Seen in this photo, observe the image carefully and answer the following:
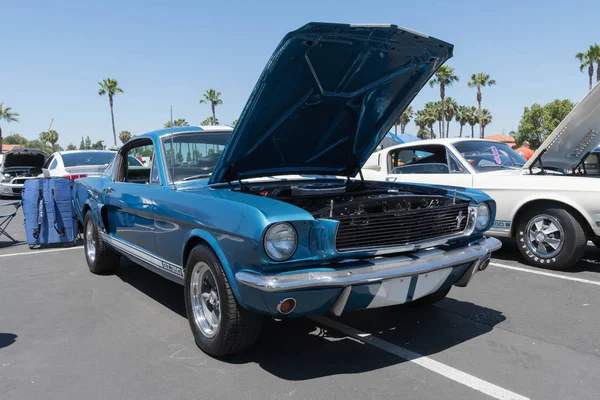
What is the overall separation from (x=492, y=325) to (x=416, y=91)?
2006 mm

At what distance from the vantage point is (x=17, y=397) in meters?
2.73

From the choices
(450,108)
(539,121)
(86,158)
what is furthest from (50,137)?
(86,158)

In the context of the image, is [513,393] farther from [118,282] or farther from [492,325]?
[118,282]

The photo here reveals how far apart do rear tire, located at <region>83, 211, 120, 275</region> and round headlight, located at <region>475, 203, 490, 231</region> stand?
3732mm

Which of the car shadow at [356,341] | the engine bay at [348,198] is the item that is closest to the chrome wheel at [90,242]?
the car shadow at [356,341]

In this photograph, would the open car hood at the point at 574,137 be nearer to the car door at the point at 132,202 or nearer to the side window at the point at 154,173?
the side window at the point at 154,173

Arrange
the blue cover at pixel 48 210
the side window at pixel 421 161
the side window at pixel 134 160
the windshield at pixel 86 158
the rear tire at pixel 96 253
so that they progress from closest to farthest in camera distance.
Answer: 1. the side window at pixel 134 160
2. the rear tire at pixel 96 253
3. the side window at pixel 421 161
4. the blue cover at pixel 48 210
5. the windshield at pixel 86 158

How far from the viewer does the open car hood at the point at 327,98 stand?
128 inches

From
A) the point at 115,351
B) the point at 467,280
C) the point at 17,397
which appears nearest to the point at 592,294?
the point at 467,280

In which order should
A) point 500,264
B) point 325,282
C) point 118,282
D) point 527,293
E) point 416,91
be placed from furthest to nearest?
point 500,264, point 118,282, point 527,293, point 416,91, point 325,282

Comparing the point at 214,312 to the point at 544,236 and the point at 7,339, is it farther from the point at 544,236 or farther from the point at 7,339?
the point at 544,236

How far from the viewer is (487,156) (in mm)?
6707

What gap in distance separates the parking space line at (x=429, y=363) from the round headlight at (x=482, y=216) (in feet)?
3.56

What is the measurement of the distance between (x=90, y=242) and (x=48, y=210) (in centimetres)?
204
